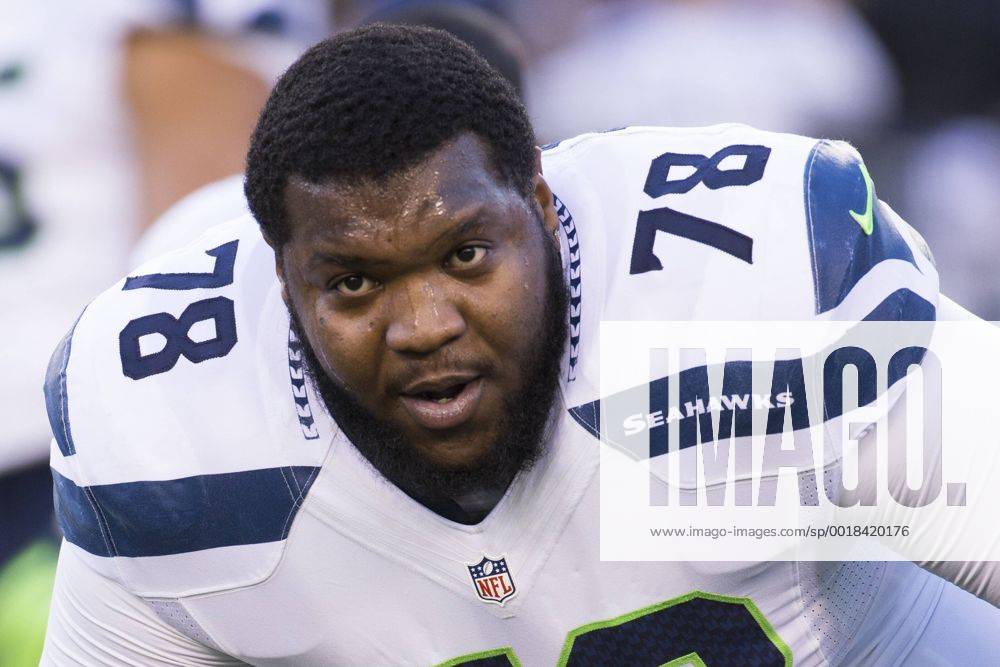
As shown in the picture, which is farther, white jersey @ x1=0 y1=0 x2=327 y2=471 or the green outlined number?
white jersey @ x1=0 y1=0 x2=327 y2=471

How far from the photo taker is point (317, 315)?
164 cm

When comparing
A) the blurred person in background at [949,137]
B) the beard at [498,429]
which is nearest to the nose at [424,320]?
the beard at [498,429]

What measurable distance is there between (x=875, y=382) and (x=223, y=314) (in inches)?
30.5

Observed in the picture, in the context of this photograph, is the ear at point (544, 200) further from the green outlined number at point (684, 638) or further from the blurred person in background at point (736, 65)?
the blurred person in background at point (736, 65)

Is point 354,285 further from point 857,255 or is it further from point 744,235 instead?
point 857,255

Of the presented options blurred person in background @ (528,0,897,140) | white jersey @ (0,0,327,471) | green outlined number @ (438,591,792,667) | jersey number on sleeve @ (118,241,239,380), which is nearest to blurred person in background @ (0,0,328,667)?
white jersey @ (0,0,327,471)

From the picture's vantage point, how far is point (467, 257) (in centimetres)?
158

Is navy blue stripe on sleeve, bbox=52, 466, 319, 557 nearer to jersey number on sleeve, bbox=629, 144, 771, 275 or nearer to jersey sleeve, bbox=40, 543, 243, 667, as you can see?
jersey sleeve, bbox=40, 543, 243, 667

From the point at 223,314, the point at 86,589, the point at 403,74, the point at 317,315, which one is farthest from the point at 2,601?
the point at 403,74

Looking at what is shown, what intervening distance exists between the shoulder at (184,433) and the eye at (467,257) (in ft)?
1.02

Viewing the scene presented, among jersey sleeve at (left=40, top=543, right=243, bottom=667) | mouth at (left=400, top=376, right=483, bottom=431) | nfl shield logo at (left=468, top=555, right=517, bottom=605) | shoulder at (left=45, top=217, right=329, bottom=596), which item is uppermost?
mouth at (left=400, top=376, right=483, bottom=431)

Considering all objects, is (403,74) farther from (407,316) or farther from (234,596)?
(234,596)

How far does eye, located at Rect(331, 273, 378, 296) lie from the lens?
1.58m

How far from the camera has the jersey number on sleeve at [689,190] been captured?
166 cm
